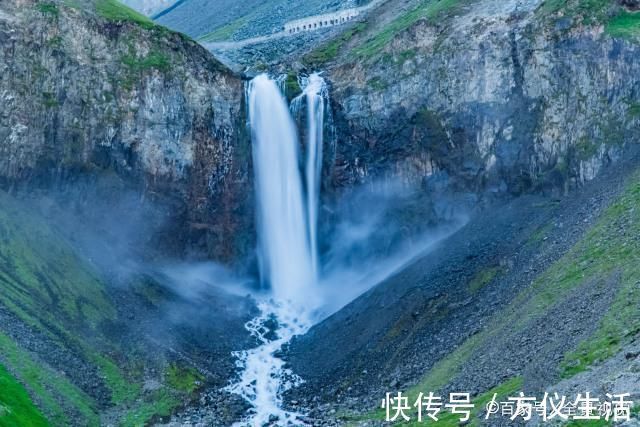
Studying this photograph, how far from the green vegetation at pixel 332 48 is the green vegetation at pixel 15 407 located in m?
59.0

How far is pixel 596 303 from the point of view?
43.3 m

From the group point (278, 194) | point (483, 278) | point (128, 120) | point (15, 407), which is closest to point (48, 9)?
point (128, 120)

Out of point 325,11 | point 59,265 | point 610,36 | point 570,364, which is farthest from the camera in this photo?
point 325,11

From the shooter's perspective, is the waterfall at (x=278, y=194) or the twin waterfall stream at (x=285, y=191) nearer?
the twin waterfall stream at (x=285, y=191)

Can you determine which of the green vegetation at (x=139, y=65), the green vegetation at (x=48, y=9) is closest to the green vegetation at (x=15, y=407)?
the green vegetation at (x=139, y=65)

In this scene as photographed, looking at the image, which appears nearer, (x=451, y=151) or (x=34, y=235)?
(x=34, y=235)

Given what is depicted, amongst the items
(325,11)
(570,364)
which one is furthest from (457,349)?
(325,11)

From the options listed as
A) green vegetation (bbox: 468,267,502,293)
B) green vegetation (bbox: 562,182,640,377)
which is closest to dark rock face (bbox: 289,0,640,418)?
green vegetation (bbox: 468,267,502,293)

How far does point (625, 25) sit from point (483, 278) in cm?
3058

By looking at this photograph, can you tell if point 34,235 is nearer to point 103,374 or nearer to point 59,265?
point 59,265

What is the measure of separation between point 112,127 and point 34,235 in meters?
15.2

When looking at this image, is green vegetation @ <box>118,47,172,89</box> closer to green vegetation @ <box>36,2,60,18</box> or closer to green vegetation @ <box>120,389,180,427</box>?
green vegetation @ <box>36,2,60,18</box>

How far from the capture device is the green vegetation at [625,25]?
225ft

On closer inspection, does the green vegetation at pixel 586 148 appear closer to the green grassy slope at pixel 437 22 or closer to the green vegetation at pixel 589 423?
the green grassy slope at pixel 437 22
